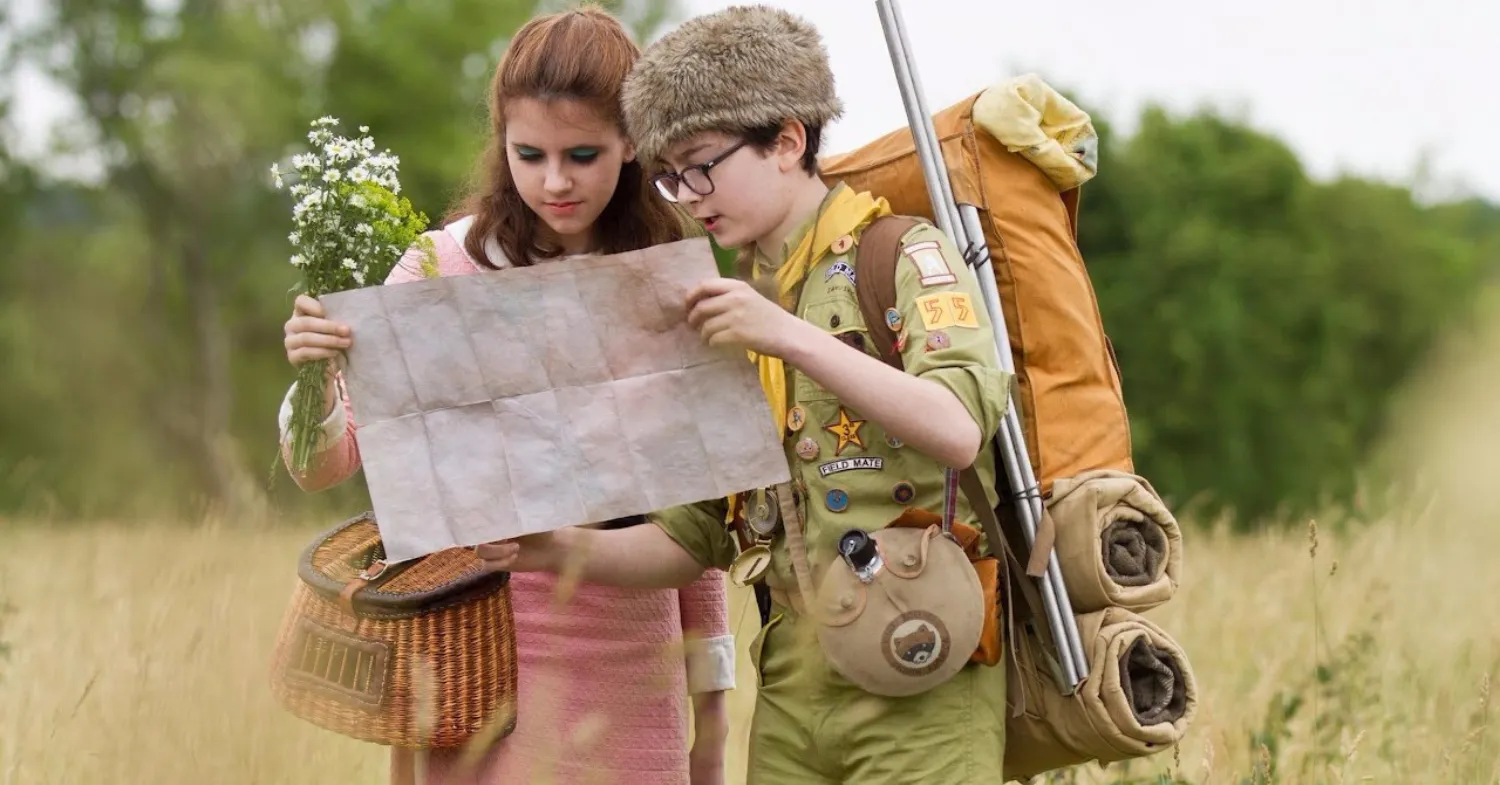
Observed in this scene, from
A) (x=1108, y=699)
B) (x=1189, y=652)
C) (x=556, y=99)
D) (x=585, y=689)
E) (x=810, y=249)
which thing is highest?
(x=556, y=99)

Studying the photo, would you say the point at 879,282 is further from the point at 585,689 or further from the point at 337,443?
the point at 585,689

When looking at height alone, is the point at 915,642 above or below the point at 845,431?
below

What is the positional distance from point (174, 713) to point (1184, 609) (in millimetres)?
4575

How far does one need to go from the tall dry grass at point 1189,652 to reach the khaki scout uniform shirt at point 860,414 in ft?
2.97

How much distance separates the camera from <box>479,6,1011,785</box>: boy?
10.1 ft

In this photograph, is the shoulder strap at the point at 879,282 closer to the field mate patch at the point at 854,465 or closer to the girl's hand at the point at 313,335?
the field mate patch at the point at 854,465

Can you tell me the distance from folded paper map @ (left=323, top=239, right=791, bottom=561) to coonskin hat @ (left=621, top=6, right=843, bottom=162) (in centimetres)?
31

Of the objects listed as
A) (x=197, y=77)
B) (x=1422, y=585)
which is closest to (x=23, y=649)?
(x=1422, y=585)

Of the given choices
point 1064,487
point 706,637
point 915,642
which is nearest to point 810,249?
point 1064,487

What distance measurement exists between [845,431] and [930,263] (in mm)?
370

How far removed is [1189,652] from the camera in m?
6.27

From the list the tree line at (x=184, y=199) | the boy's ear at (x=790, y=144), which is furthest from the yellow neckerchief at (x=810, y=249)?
the tree line at (x=184, y=199)

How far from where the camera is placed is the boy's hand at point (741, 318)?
293cm

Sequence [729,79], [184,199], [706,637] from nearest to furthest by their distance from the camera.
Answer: [729,79]
[706,637]
[184,199]
